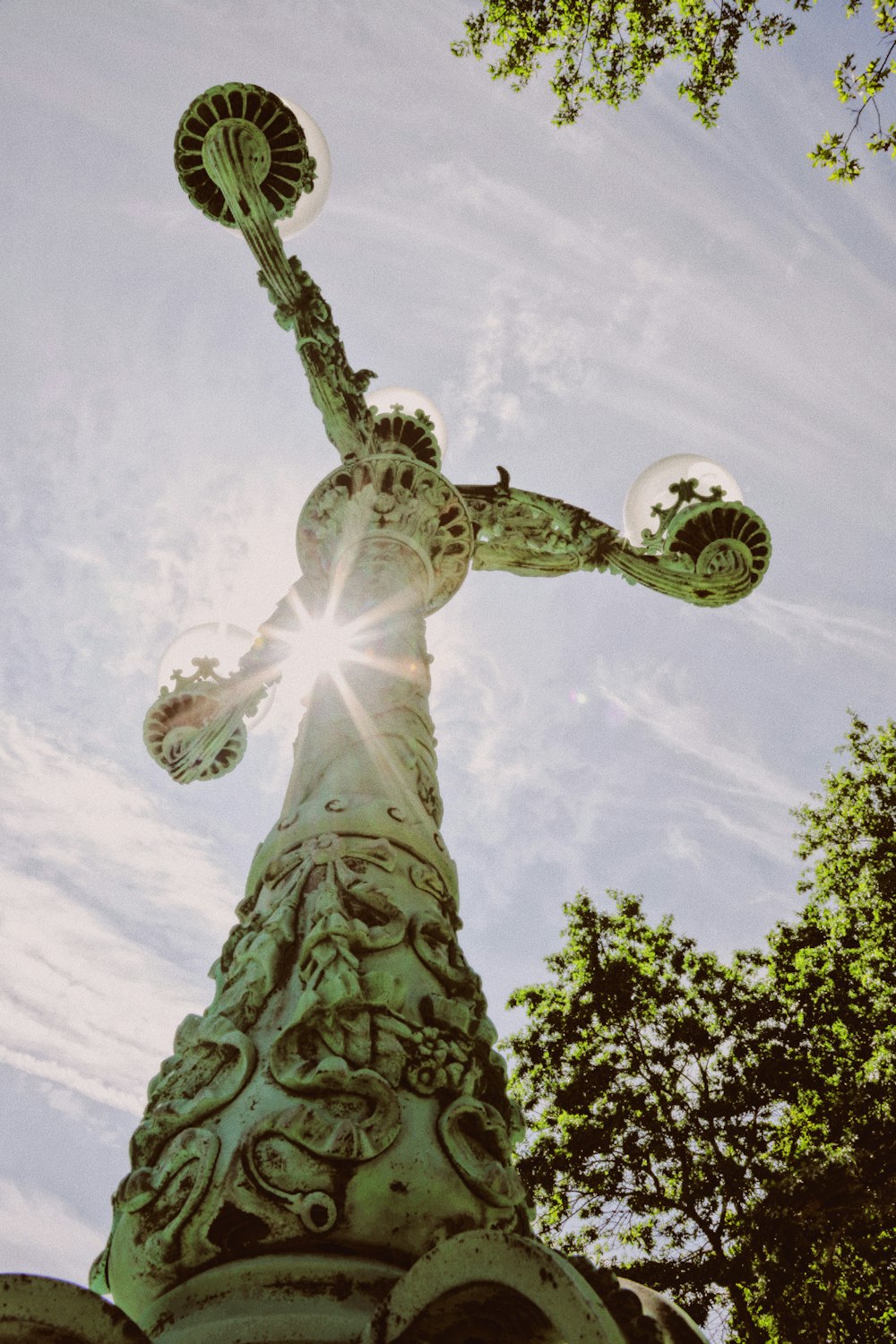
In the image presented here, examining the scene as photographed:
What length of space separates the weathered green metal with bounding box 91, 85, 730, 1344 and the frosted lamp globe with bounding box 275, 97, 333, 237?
325 centimetres

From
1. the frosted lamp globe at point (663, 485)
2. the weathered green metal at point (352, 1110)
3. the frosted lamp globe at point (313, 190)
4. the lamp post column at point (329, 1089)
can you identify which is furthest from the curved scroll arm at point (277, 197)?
the lamp post column at point (329, 1089)

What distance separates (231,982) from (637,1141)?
9.74 m

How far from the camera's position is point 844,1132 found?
983cm

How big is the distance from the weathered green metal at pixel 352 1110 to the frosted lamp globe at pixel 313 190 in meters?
3.25

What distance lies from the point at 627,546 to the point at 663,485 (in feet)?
2.18

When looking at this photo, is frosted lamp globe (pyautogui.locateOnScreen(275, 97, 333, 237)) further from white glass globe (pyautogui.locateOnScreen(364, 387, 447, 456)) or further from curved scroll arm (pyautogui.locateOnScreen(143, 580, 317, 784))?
curved scroll arm (pyautogui.locateOnScreen(143, 580, 317, 784))

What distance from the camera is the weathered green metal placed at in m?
1.62

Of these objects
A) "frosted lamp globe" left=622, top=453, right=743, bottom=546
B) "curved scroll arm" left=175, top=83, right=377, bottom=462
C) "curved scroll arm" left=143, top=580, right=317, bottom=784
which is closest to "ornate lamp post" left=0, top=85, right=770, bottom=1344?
"curved scroll arm" left=143, top=580, right=317, bottom=784

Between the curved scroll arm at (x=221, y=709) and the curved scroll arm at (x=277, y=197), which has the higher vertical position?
the curved scroll arm at (x=277, y=197)

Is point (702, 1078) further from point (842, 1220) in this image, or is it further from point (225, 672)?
point (225, 672)

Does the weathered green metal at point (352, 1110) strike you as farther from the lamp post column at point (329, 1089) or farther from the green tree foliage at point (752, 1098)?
the green tree foliage at point (752, 1098)

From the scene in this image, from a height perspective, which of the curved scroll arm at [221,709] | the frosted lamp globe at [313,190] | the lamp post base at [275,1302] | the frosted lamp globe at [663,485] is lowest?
the lamp post base at [275,1302]

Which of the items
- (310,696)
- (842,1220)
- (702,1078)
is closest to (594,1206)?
(702,1078)

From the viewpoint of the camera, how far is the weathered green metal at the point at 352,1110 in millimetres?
1622
